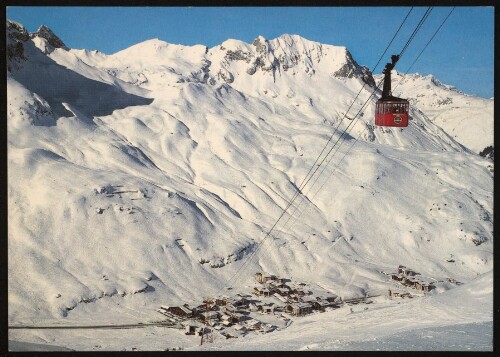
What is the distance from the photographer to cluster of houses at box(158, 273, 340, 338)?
34.1 m

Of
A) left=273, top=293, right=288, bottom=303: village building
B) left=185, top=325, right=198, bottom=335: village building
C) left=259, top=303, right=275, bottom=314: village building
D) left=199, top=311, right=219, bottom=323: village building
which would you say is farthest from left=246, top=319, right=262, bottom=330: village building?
left=273, top=293, right=288, bottom=303: village building

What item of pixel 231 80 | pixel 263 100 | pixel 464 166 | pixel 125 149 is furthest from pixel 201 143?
pixel 231 80

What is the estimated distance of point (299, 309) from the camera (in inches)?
1507

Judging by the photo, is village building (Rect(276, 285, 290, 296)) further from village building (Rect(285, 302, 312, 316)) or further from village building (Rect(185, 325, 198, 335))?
village building (Rect(185, 325, 198, 335))

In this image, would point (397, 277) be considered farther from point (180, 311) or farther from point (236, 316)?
point (180, 311)

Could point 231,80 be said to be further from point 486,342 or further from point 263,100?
point 486,342

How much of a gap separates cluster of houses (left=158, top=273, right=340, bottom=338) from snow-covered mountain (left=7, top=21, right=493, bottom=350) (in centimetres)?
203

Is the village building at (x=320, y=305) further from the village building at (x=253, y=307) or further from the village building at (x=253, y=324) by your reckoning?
the village building at (x=253, y=324)

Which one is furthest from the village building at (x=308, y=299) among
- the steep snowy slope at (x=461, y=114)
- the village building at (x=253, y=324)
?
the steep snowy slope at (x=461, y=114)

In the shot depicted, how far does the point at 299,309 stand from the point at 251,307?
146 inches

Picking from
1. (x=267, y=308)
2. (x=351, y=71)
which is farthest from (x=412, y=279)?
(x=351, y=71)

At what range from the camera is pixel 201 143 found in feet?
225
